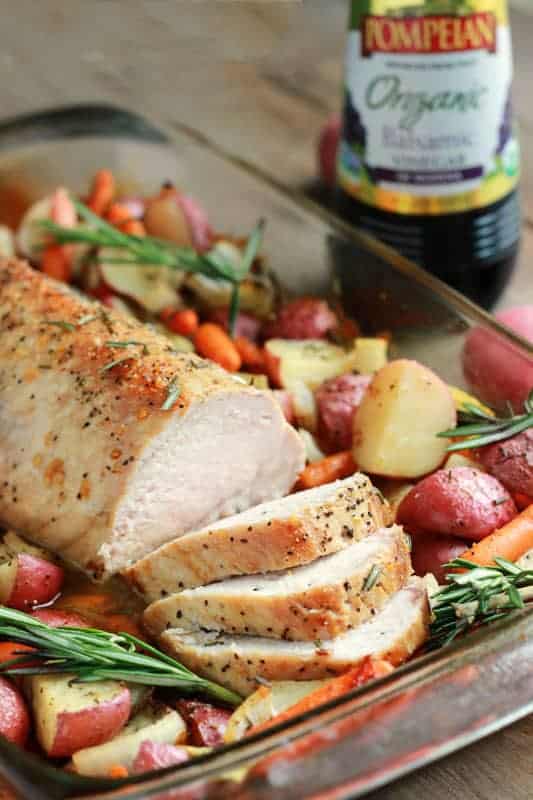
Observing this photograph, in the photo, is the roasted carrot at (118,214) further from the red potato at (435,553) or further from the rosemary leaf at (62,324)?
the red potato at (435,553)

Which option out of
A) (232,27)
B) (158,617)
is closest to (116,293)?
(158,617)

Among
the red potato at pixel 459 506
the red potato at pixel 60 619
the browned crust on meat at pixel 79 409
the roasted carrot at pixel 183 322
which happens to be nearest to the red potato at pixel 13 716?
the red potato at pixel 60 619

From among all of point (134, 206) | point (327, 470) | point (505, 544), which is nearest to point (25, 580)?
point (327, 470)

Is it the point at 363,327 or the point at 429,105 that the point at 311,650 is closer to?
the point at 363,327

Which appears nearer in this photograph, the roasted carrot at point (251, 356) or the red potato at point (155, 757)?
the red potato at point (155, 757)

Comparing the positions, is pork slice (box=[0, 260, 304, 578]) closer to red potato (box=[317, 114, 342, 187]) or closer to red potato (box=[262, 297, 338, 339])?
red potato (box=[262, 297, 338, 339])

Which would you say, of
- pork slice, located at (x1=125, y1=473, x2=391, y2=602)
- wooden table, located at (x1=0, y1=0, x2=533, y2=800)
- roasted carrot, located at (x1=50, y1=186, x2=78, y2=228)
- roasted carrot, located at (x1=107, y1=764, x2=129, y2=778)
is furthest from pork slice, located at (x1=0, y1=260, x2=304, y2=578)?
wooden table, located at (x1=0, y1=0, x2=533, y2=800)
